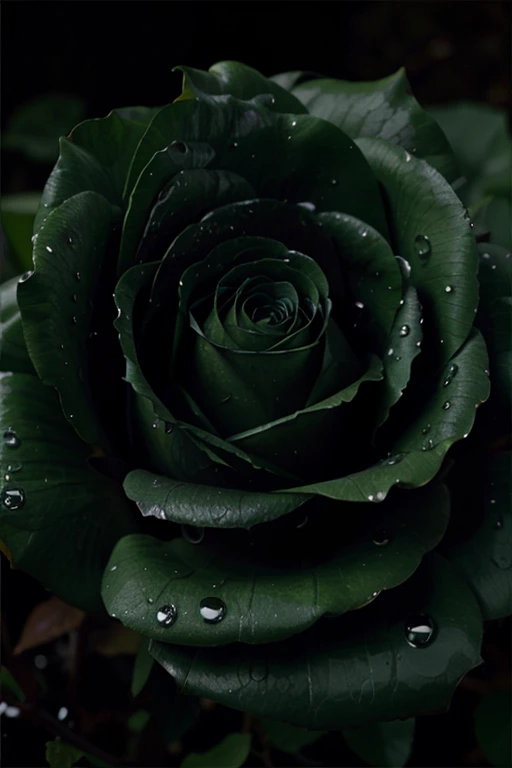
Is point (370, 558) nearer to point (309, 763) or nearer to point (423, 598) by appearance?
point (423, 598)

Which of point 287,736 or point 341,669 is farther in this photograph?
point 287,736

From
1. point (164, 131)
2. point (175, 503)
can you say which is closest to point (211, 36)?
point (164, 131)

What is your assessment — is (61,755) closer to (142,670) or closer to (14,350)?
(142,670)

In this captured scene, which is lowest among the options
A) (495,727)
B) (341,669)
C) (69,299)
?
(495,727)

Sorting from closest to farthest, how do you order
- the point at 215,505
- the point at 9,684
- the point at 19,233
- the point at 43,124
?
the point at 215,505
the point at 9,684
the point at 19,233
the point at 43,124

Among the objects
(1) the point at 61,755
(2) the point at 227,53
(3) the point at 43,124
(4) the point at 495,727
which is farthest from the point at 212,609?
(2) the point at 227,53

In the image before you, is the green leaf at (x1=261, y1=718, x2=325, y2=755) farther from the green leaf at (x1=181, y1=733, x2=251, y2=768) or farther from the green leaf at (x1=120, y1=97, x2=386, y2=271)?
the green leaf at (x1=120, y1=97, x2=386, y2=271)

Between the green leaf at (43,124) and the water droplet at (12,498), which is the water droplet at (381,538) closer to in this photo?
the water droplet at (12,498)

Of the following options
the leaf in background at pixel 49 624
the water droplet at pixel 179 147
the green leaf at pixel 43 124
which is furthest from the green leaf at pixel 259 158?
the green leaf at pixel 43 124
